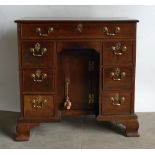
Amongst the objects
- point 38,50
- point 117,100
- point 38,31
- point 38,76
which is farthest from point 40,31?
point 117,100

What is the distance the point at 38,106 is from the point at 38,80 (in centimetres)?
17

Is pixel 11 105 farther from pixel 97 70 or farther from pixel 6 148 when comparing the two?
pixel 97 70

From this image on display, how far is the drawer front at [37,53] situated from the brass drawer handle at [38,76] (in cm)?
5

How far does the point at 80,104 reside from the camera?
217 centimetres

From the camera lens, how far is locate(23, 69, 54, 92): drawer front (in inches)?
77.7

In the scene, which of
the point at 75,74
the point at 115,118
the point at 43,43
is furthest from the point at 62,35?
the point at 115,118

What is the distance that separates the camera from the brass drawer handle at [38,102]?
2.01m

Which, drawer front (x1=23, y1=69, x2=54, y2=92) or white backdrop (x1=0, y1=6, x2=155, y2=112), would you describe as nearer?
drawer front (x1=23, y1=69, x2=54, y2=92)

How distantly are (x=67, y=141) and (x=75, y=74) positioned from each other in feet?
1.43

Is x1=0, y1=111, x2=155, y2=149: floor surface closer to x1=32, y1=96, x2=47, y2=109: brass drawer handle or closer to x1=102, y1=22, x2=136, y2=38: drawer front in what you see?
x1=32, y1=96, x2=47, y2=109: brass drawer handle

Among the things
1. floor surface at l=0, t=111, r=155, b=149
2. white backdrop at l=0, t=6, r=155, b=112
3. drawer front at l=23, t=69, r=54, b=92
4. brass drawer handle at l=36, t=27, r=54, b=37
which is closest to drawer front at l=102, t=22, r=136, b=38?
brass drawer handle at l=36, t=27, r=54, b=37

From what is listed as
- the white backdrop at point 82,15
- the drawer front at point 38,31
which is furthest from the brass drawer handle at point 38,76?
the white backdrop at point 82,15

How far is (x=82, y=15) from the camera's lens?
2.45 meters

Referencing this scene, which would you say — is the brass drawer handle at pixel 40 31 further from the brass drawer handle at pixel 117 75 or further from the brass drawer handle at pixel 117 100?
the brass drawer handle at pixel 117 100
